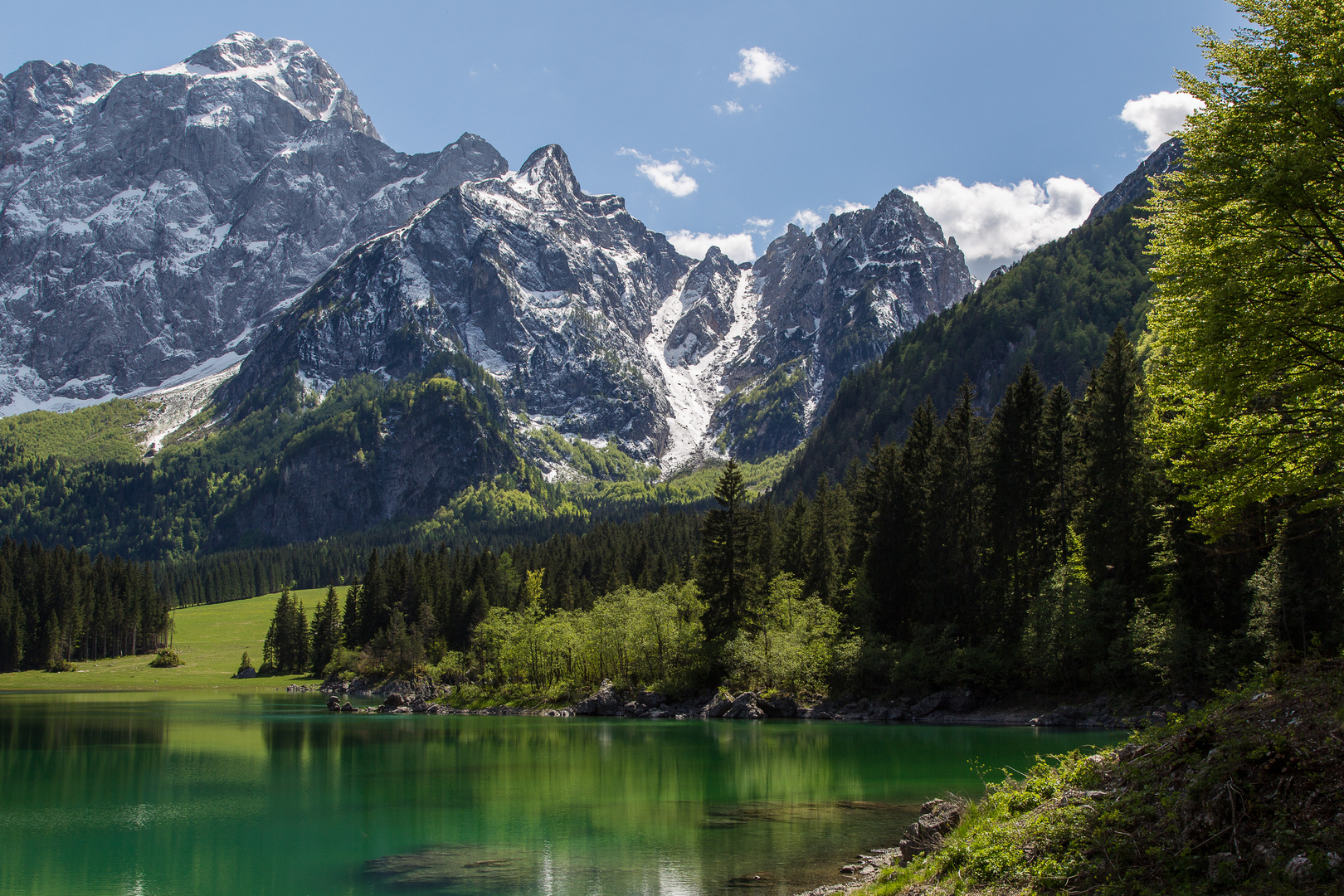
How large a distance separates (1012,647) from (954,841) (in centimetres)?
4962

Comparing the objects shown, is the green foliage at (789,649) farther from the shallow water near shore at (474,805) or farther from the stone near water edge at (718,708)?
the shallow water near shore at (474,805)

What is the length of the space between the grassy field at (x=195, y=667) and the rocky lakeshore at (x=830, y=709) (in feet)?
152

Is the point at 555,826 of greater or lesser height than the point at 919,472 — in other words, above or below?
below

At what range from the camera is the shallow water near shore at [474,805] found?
24.8 metres

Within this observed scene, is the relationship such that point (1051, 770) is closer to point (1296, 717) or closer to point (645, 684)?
point (1296, 717)

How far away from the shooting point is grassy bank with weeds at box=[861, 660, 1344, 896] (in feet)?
39.1

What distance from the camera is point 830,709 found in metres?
70.0

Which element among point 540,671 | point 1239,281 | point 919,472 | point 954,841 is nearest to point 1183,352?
point 1239,281

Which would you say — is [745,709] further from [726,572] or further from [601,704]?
[601,704]

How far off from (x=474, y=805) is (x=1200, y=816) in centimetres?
A: 2910

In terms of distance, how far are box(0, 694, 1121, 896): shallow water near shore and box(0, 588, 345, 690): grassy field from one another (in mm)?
67130

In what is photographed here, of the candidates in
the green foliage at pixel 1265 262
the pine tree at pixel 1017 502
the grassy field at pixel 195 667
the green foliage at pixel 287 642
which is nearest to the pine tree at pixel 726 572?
the pine tree at pixel 1017 502

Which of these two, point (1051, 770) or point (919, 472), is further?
point (919, 472)

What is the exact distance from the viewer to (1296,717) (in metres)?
13.7
